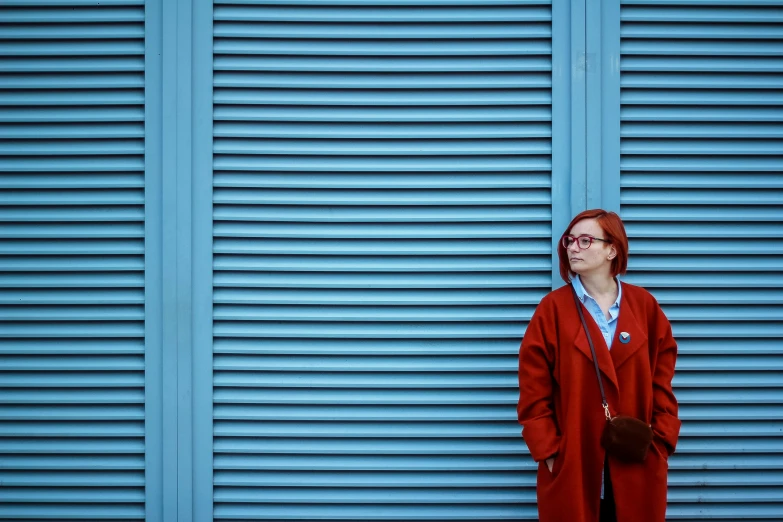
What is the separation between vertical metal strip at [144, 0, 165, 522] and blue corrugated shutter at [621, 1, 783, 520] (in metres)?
2.57

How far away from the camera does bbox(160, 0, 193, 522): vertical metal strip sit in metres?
2.86

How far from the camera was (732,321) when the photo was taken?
2.94m

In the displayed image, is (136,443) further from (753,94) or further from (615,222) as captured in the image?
(753,94)

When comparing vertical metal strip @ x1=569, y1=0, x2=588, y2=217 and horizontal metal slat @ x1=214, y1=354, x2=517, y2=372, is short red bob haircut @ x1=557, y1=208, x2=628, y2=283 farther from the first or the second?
horizontal metal slat @ x1=214, y1=354, x2=517, y2=372

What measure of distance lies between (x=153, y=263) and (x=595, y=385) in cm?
235

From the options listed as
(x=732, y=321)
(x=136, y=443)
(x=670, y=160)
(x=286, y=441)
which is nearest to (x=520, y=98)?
(x=670, y=160)

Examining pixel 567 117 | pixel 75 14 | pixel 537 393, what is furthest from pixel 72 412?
pixel 567 117

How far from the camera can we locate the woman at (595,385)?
7.61 feet

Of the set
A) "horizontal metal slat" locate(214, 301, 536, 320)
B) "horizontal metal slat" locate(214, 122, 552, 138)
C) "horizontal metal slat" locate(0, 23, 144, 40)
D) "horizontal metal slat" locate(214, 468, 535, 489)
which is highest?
"horizontal metal slat" locate(0, 23, 144, 40)

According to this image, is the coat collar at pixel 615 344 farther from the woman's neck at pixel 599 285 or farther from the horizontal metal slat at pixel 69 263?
the horizontal metal slat at pixel 69 263

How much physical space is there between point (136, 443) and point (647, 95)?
11.3 feet

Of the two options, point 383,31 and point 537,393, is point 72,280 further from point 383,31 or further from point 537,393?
point 537,393

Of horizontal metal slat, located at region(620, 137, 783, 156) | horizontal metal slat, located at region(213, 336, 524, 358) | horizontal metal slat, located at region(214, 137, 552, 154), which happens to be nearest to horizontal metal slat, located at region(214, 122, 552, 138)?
horizontal metal slat, located at region(214, 137, 552, 154)

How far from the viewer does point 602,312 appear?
2.43 meters
